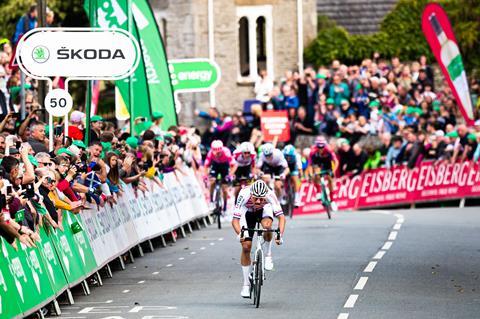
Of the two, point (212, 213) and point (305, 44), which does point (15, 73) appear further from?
point (305, 44)

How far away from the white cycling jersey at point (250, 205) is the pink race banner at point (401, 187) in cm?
2153

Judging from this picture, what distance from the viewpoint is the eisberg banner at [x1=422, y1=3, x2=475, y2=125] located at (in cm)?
4053

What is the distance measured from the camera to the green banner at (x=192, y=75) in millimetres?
36844

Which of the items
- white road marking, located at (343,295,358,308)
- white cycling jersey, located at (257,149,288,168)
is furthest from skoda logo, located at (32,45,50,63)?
white cycling jersey, located at (257,149,288,168)

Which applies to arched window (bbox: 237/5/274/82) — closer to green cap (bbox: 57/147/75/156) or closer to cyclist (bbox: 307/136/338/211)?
cyclist (bbox: 307/136/338/211)

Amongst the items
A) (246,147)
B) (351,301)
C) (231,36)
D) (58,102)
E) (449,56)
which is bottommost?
(351,301)

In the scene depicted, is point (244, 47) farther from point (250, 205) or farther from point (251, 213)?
point (250, 205)

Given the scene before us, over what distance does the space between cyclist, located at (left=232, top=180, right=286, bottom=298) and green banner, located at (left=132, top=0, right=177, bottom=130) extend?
46.0ft

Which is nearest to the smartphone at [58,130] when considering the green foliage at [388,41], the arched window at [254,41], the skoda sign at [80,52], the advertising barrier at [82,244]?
the advertising barrier at [82,244]

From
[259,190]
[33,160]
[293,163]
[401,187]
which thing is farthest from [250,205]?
[401,187]

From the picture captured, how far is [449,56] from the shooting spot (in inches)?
1604

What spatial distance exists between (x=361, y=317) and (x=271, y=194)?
3.17m

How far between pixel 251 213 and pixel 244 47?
3560 cm

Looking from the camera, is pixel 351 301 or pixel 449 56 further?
pixel 449 56
